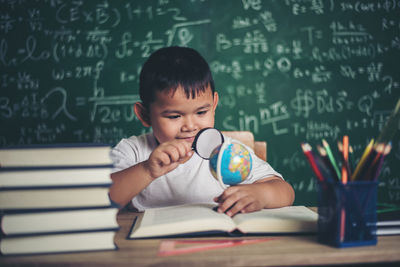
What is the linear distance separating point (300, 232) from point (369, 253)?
0.19 meters

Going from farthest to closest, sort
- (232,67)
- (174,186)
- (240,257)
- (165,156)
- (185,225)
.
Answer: (232,67) → (174,186) → (165,156) → (185,225) → (240,257)

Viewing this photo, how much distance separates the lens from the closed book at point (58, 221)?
811 millimetres

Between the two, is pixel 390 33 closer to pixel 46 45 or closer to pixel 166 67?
pixel 166 67

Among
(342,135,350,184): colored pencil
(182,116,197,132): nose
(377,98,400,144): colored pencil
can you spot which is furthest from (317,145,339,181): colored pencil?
(182,116,197,132): nose

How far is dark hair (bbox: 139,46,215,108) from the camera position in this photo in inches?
60.3

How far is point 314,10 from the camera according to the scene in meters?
3.20

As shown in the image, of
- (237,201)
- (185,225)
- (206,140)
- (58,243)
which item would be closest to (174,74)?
(206,140)

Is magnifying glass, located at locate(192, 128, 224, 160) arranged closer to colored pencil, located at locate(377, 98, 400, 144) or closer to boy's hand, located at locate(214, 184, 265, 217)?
boy's hand, located at locate(214, 184, 265, 217)

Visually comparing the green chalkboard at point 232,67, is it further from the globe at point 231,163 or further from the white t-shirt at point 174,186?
the globe at point 231,163

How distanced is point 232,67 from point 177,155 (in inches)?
85.0

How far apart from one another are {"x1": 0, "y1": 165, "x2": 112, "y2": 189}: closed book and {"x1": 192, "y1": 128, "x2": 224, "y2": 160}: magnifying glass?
0.48 meters

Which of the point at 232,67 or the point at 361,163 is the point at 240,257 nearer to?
the point at 361,163

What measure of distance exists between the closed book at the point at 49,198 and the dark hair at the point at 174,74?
77 cm

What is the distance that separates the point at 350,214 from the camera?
0.83 meters
